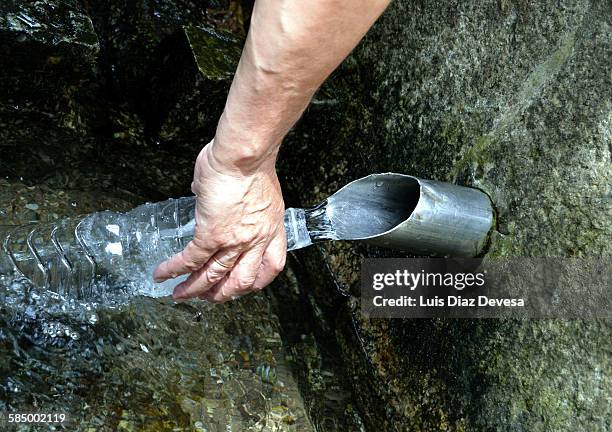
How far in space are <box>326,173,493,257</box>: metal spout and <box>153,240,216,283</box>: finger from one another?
1.29 feet

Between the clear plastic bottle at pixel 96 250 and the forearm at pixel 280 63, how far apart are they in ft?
2.84

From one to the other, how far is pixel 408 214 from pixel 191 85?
907 mm

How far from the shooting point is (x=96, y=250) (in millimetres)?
2389

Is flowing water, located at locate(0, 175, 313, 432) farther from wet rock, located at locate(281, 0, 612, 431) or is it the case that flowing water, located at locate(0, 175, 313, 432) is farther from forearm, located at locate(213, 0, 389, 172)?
forearm, located at locate(213, 0, 389, 172)

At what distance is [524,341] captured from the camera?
1774 mm

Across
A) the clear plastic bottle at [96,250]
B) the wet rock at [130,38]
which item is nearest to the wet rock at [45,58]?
the wet rock at [130,38]

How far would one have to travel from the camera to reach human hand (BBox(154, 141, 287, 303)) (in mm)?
1525

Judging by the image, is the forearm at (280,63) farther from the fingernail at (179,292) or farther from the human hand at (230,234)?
the fingernail at (179,292)

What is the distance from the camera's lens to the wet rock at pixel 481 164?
5.49 ft

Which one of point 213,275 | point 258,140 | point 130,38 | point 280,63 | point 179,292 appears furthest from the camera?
point 130,38

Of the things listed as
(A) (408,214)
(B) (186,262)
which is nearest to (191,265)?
(B) (186,262)

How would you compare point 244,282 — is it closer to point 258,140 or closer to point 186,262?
point 186,262

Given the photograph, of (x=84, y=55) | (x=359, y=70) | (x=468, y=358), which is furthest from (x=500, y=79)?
(x=84, y=55)

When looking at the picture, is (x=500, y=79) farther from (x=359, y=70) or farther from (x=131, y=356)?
(x=131, y=356)
